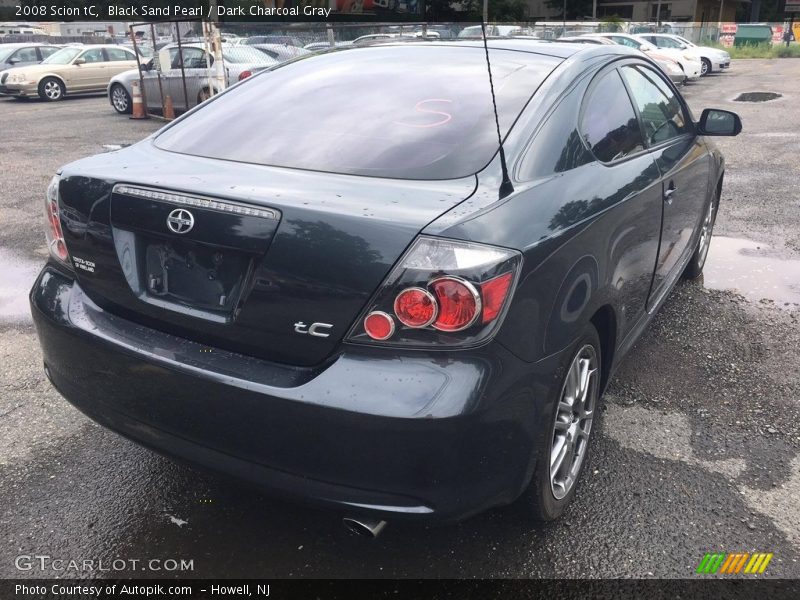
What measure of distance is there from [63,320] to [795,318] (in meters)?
4.11

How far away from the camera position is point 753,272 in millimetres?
5137

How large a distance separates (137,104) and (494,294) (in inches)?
578

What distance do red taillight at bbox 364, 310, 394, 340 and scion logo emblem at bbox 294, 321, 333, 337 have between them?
110 millimetres

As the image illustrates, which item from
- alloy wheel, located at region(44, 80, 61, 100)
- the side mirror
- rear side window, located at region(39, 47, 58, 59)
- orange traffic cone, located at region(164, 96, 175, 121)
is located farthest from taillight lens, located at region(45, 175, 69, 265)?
rear side window, located at region(39, 47, 58, 59)

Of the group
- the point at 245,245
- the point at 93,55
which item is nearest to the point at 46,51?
the point at 93,55

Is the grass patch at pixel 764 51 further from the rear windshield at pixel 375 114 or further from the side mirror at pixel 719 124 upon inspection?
the rear windshield at pixel 375 114

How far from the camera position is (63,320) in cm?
235

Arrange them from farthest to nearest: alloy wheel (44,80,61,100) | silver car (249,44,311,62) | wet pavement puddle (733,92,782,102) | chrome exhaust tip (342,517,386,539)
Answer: alloy wheel (44,80,61,100) < wet pavement puddle (733,92,782,102) < silver car (249,44,311,62) < chrome exhaust tip (342,517,386,539)

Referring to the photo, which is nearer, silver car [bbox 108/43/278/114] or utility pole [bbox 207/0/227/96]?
utility pole [bbox 207/0/227/96]

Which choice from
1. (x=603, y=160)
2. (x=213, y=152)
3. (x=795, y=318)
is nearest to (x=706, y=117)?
(x=795, y=318)

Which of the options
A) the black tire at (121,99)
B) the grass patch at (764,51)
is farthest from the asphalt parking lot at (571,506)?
the grass patch at (764,51)

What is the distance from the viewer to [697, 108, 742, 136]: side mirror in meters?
3.99

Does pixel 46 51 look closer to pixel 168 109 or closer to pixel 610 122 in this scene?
pixel 168 109

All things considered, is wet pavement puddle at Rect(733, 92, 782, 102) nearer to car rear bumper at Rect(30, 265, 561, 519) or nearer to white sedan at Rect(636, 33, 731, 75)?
white sedan at Rect(636, 33, 731, 75)
